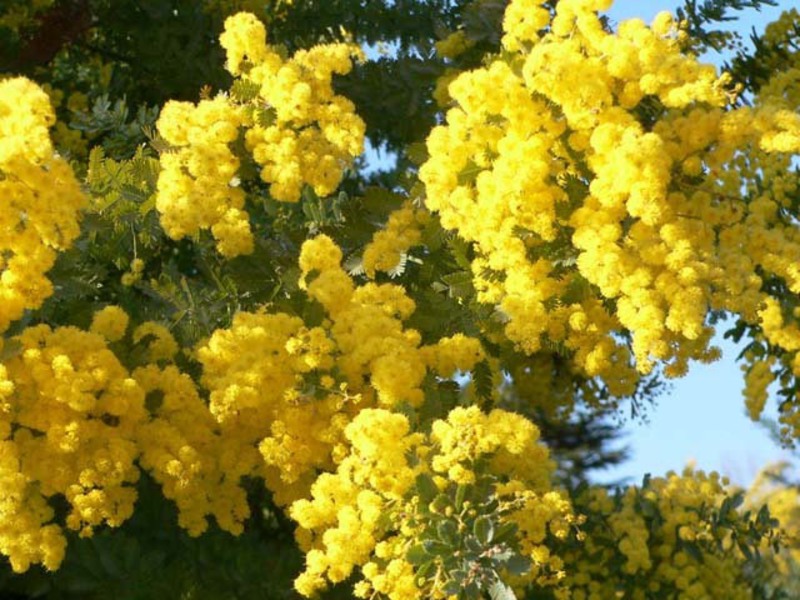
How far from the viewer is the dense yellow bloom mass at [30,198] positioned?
4508 mm

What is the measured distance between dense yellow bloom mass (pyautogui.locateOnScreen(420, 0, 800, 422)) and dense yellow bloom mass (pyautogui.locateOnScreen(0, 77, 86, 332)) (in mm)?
1406

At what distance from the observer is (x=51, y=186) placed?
4578 mm

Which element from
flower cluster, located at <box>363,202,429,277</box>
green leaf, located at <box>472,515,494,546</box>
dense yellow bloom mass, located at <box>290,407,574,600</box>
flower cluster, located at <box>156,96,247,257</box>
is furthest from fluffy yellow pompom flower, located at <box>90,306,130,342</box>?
green leaf, located at <box>472,515,494,546</box>

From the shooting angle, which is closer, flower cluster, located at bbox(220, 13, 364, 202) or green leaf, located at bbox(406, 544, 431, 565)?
green leaf, located at bbox(406, 544, 431, 565)

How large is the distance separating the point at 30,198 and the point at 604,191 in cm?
187

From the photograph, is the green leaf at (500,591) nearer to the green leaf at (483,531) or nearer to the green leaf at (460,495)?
the green leaf at (483,531)

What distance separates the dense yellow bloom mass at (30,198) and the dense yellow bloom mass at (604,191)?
4.61 ft

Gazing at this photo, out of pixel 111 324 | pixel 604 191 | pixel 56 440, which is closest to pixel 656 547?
pixel 604 191

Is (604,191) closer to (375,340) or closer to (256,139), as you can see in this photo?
(375,340)

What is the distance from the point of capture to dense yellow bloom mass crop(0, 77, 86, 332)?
4.51 m

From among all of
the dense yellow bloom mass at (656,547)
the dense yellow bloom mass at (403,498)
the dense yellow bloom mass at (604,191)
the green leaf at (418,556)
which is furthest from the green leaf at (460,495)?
the dense yellow bloom mass at (656,547)

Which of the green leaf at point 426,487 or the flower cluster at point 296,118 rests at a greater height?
the flower cluster at point 296,118

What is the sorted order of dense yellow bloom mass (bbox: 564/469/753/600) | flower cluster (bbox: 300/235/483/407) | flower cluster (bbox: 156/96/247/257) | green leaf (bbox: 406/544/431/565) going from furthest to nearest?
1. dense yellow bloom mass (bbox: 564/469/753/600)
2. flower cluster (bbox: 156/96/247/257)
3. flower cluster (bbox: 300/235/483/407)
4. green leaf (bbox: 406/544/431/565)

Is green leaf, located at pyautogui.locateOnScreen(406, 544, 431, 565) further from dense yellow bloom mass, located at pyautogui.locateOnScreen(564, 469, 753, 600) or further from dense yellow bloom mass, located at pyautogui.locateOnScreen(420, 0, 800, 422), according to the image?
dense yellow bloom mass, located at pyautogui.locateOnScreen(564, 469, 753, 600)
